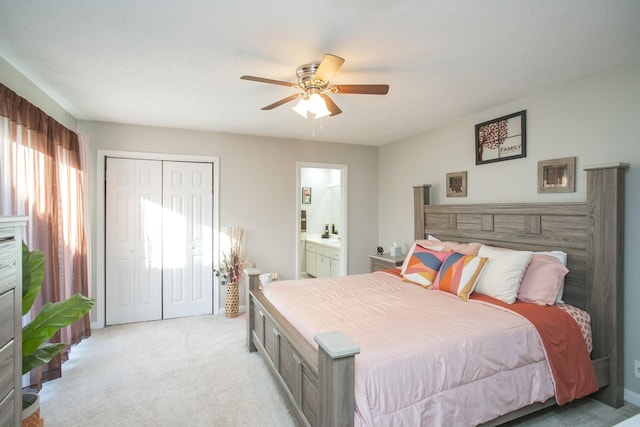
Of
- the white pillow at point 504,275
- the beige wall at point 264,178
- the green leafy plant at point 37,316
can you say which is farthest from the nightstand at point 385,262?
the green leafy plant at point 37,316

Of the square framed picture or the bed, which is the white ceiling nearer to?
the square framed picture

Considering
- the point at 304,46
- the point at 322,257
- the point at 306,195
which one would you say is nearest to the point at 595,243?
the point at 304,46

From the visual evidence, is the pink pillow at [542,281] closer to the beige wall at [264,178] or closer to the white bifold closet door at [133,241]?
the beige wall at [264,178]

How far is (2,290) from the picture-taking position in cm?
137

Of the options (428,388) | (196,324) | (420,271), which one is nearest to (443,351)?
(428,388)

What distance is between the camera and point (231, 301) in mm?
4113

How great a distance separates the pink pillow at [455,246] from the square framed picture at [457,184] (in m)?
0.62

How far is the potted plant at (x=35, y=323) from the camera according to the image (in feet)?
5.74

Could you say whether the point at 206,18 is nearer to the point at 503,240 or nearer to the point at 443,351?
the point at 443,351

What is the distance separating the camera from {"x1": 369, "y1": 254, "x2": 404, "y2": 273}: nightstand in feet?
13.1

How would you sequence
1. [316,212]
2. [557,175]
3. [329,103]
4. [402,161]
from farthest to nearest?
[316,212] < [402,161] < [557,175] < [329,103]

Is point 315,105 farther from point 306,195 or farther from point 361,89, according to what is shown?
point 306,195

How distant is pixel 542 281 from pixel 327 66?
2216mm

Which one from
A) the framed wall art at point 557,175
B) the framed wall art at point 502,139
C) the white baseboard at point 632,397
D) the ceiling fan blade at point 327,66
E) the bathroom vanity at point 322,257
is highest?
the ceiling fan blade at point 327,66
